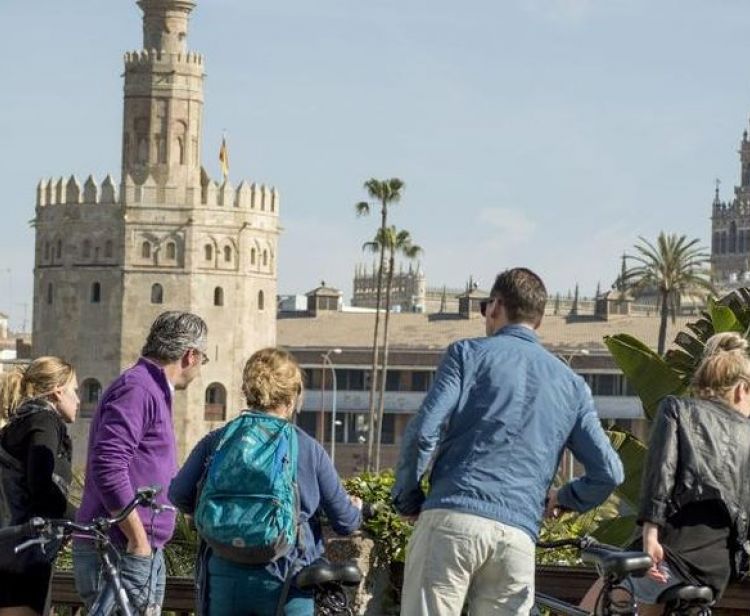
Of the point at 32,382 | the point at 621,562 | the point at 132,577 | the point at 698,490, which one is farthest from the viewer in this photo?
the point at 32,382

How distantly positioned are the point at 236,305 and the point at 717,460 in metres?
86.0

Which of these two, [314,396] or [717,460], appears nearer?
[717,460]

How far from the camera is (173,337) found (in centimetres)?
830

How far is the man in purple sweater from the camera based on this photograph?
8086mm

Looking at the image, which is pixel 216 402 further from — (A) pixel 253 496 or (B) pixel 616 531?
(A) pixel 253 496

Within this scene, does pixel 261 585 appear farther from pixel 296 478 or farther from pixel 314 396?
pixel 314 396

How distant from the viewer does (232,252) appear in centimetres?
9500

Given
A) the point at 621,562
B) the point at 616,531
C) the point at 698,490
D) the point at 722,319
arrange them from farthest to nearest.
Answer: the point at 616,531, the point at 722,319, the point at 698,490, the point at 621,562

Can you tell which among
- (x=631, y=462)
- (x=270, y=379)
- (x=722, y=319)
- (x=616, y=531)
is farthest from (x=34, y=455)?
(x=616, y=531)

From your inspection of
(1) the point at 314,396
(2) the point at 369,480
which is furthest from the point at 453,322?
(2) the point at 369,480

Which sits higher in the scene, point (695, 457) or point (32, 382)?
point (32, 382)

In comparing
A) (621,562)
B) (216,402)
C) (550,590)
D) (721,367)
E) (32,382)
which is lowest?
(216,402)

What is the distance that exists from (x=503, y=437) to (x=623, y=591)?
58 cm

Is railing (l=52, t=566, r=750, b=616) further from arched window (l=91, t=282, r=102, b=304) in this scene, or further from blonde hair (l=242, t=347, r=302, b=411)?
arched window (l=91, t=282, r=102, b=304)
